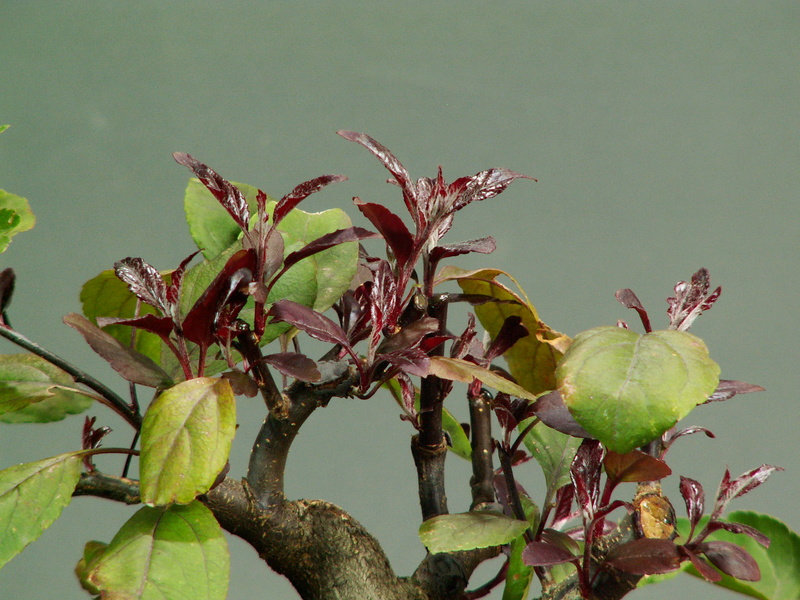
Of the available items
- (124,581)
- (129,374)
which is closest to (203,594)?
(124,581)

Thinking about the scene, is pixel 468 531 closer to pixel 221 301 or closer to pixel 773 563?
pixel 221 301

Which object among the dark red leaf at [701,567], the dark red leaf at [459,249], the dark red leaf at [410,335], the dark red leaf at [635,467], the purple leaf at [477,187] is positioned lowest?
the dark red leaf at [701,567]

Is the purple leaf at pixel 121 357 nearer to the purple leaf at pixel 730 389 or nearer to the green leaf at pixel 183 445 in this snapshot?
the green leaf at pixel 183 445

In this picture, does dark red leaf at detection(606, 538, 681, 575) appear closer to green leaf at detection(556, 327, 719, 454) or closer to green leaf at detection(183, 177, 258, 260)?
green leaf at detection(556, 327, 719, 454)

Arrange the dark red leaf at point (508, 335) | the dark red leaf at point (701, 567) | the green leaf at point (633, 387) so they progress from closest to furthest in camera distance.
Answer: the green leaf at point (633, 387) → the dark red leaf at point (701, 567) → the dark red leaf at point (508, 335)

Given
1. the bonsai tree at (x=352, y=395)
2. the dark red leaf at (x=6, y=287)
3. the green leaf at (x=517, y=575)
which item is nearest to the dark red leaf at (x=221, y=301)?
the bonsai tree at (x=352, y=395)

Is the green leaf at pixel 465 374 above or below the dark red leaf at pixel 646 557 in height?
above
